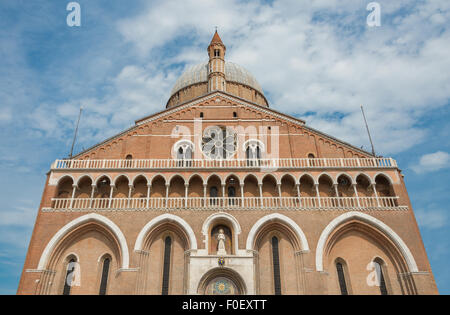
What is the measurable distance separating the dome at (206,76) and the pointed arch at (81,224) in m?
20.5

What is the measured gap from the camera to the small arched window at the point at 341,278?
1966 cm

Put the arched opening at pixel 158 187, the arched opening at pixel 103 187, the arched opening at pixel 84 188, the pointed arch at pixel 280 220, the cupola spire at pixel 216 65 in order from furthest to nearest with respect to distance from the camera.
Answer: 1. the cupola spire at pixel 216 65
2. the arched opening at pixel 103 187
3. the arched opening at pixel 84 188
4. the arched opening at pixel 158 187
5. the pointed arch at pixel 280 220

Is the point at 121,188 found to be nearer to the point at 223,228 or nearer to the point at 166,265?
the point at 166,265

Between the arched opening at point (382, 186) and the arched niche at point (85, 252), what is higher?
the arched opening at point (382, 186)

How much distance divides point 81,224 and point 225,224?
27.3ft

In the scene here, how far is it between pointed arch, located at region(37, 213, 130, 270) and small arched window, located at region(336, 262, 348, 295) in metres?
11.9

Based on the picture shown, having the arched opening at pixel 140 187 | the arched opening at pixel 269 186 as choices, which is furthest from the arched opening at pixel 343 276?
the arched opening at pixel 140 187

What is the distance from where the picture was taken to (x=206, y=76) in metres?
36.6

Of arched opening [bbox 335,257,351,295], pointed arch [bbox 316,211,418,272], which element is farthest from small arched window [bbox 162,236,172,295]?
arched opening [bbox 335,257,351,295]

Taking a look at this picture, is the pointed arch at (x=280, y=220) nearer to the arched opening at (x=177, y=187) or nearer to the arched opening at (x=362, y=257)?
the arched opening at (x=362, y=257)

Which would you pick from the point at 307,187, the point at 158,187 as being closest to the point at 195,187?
the point at 158,187

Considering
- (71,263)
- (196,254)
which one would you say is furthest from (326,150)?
(71,263)

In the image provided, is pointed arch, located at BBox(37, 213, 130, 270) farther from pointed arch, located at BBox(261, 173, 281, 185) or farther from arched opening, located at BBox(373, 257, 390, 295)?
arched opening, located at BBox(373, 257, 390, 295)
